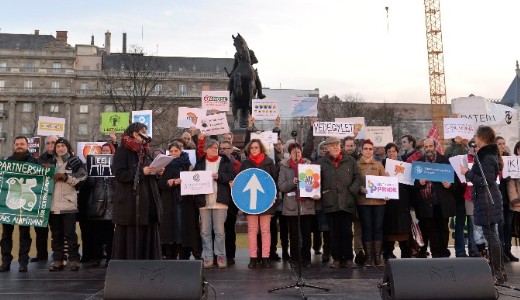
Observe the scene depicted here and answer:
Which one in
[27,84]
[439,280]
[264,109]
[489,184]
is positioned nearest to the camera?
[439,280]

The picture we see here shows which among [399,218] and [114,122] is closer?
[399,218]

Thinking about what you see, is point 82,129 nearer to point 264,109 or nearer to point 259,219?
point 264,109

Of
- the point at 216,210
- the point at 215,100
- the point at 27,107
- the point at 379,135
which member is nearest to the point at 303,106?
the point at 215,100

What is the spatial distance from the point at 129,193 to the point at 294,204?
3433 mm

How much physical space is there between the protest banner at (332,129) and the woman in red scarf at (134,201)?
5494 mm

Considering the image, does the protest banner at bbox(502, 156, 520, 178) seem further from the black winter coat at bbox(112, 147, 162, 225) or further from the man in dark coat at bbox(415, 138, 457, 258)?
the black winter coat at bbox(112, 147, 162, 225)

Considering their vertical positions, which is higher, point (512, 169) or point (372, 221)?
point (512, 169)

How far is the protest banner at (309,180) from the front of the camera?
979 cm

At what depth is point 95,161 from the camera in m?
10.3

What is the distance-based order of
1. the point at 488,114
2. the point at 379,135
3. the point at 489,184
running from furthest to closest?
the point at 488,114 < the point at 379,135 < the point at 489,184

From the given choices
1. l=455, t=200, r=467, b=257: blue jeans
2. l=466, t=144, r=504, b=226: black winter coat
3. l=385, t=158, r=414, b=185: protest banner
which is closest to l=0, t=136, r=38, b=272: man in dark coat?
l=385, t=158, r=414, b=185: protest banner

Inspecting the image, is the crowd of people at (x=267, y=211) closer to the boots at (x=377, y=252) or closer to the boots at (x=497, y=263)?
the boots at (x=377, y=252)

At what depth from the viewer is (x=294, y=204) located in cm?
1003

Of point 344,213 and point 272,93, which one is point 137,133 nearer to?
point 344,213
